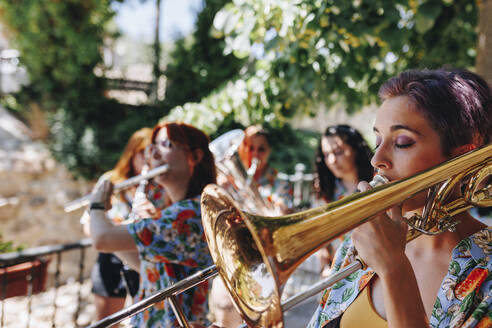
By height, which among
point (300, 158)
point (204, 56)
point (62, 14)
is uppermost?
point (62, 14)

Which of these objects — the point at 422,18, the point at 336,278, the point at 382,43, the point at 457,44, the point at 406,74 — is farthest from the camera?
the point at 457,44

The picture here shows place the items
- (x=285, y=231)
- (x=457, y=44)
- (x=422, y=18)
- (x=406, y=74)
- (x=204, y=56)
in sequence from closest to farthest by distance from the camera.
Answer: (x=285, y=231) < (x=406, y=74) < (x=422, y=18) < (x=457, y=44) < (x=204, y=56)

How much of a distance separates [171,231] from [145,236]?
12cm

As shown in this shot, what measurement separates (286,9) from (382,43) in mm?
→ 742

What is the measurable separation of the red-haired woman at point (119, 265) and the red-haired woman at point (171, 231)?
21 centimetres

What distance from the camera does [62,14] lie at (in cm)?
901

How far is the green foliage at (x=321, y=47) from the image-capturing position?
2.29 m

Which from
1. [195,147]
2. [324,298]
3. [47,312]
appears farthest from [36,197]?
[324,298]

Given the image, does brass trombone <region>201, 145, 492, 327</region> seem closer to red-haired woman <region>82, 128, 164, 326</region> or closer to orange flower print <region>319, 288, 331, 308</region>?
orange flower print <region>319, 288, 331, 308</region>

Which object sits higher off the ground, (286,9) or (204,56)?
(204,56)

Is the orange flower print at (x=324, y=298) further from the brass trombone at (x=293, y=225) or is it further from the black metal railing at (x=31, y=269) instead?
the black metal railing at (x=31, y=269)

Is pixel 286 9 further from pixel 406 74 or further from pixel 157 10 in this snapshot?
pixel 157 10

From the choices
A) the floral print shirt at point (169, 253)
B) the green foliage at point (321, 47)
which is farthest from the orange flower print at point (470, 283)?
the green foliage at point (321, 47)

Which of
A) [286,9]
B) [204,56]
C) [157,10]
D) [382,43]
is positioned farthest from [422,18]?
[157,10]
